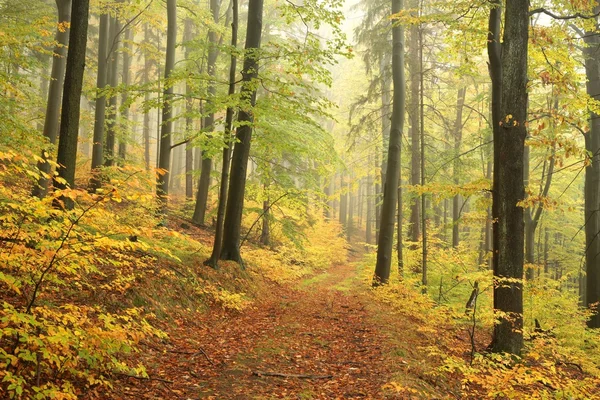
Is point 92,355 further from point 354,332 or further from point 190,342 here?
point 354,332

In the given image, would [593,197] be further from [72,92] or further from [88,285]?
[72,92]

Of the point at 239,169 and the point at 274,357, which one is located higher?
the point at 239,169

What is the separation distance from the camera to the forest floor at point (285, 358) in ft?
15.8

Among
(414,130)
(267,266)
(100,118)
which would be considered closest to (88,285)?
(100,118)

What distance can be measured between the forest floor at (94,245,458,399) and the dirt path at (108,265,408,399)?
1 centimetres

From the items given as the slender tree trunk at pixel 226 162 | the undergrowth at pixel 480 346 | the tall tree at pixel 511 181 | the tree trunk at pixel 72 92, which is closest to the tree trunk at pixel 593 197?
the undergrowth at pixel 480 346

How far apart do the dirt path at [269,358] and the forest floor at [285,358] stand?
0.01 meters

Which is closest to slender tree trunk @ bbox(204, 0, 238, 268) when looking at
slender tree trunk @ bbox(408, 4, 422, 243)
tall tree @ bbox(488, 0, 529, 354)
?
tall tree @ bbox(488, 0, 529, 354)

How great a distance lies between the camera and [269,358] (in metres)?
6.11

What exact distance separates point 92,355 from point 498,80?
8142 mm

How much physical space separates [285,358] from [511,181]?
16.2ft

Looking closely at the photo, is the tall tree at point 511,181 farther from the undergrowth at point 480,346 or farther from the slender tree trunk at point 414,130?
the slender tree trunk at point 414,130

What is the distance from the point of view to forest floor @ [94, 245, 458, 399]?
4.82 metres

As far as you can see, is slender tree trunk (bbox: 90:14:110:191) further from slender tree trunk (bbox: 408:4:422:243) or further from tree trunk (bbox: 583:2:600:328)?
tree trunk (bbox: 583:2:600:328)
